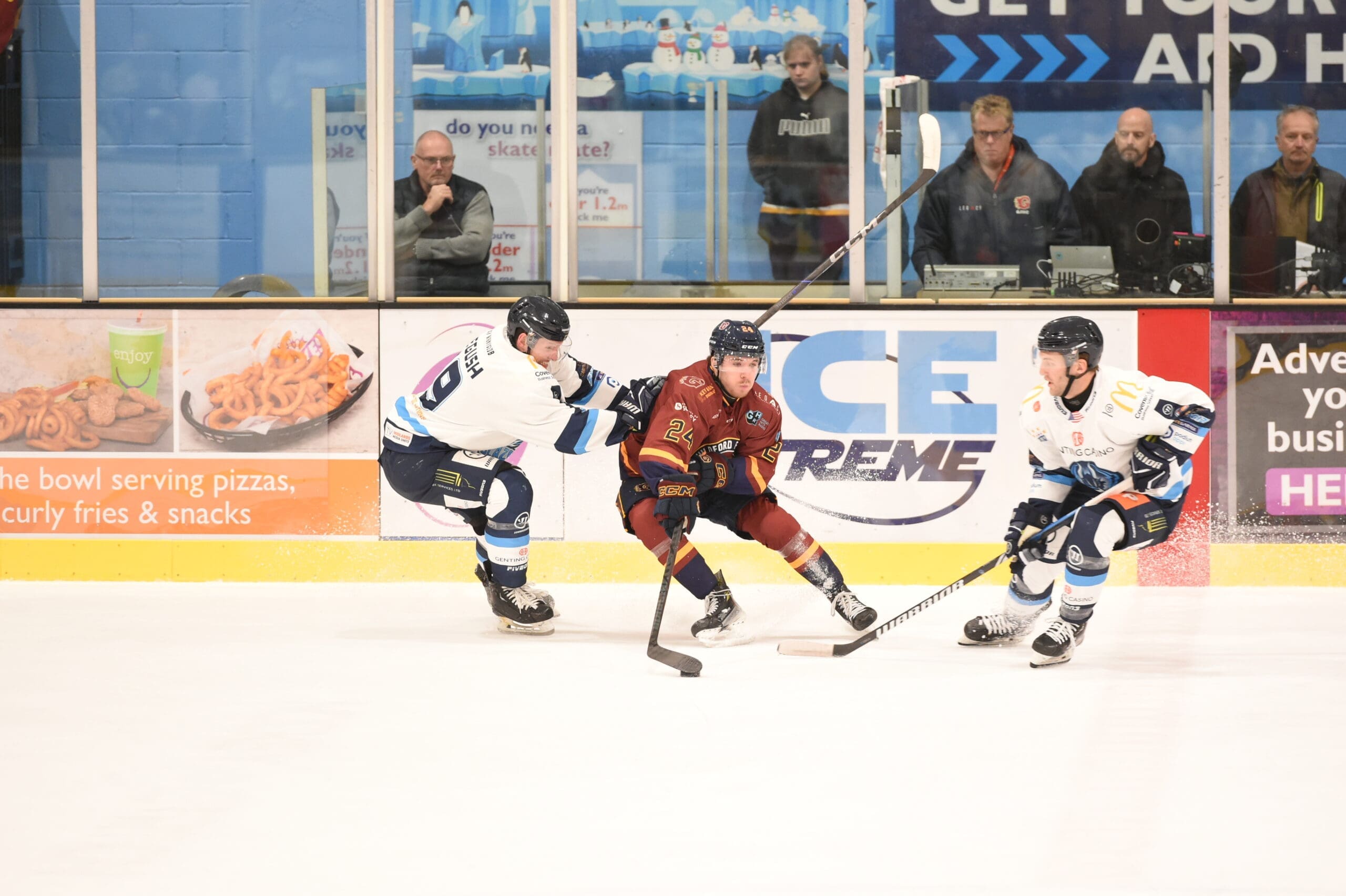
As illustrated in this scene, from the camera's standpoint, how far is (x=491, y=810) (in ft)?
6.57

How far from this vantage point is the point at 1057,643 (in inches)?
122

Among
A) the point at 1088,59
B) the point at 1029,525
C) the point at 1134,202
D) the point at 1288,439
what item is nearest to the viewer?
the point at 1029,525

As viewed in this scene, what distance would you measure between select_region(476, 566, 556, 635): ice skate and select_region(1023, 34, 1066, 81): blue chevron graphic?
279 centimetres

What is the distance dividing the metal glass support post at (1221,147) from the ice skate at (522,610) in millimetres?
2682

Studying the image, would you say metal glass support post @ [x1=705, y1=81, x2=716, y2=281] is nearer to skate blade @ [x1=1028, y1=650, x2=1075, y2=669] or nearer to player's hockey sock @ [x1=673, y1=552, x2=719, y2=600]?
player's hockey sock @ [x1=673, y1=552, x2=719, y2=600]

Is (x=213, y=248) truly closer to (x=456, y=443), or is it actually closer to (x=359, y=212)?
(x=359, y=212)

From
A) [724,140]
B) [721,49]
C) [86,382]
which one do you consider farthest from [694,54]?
[86,382]

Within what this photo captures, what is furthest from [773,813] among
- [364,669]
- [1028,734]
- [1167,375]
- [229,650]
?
[1167,375]

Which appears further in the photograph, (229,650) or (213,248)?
(213,248)

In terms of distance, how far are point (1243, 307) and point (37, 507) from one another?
4.30 meters

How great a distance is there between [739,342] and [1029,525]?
2.97ft

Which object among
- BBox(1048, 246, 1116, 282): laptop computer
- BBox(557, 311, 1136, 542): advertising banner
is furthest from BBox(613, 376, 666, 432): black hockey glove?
BBox(1048, 246, 1116, 282): laptop computer

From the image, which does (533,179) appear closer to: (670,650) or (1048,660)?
(670,650)

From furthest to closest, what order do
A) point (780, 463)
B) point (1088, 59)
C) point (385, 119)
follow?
point (1088, 59), point (385, 119), point (780, 463)
